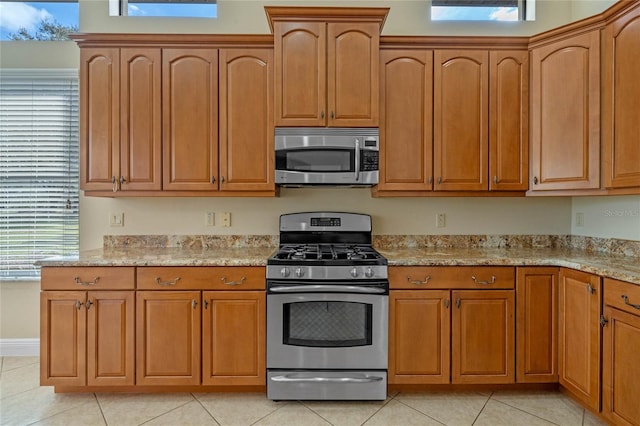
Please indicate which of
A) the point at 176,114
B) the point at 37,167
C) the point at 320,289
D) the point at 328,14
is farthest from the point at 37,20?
the point at 320,289

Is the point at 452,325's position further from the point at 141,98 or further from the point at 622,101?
the point at 141,98

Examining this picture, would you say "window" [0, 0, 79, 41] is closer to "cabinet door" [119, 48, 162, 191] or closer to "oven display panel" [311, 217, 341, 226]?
"cabinet door" [119, 48, 162, 191]

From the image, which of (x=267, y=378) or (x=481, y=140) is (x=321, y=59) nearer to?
(x=481, y=140)

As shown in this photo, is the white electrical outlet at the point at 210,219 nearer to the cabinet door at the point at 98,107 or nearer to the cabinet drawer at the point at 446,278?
the cabinet door at the point at 98,107

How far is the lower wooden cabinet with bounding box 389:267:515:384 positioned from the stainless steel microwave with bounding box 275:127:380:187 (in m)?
0.80

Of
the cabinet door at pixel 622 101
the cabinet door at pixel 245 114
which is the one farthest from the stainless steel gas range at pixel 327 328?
the cabinet door at pixel 622 101

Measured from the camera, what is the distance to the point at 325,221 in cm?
283

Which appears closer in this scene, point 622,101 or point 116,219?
point 622,101

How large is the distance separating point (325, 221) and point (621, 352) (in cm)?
201

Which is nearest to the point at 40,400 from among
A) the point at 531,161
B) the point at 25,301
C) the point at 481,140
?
the point at 25,301

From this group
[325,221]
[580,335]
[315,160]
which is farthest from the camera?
[325,221]

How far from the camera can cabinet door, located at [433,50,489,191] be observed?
2545mm

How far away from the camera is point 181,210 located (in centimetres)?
290

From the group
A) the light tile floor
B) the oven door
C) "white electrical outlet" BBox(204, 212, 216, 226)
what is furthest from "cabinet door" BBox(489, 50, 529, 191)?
"white electrical outlet" BBox(204, 212, 216, 226)
